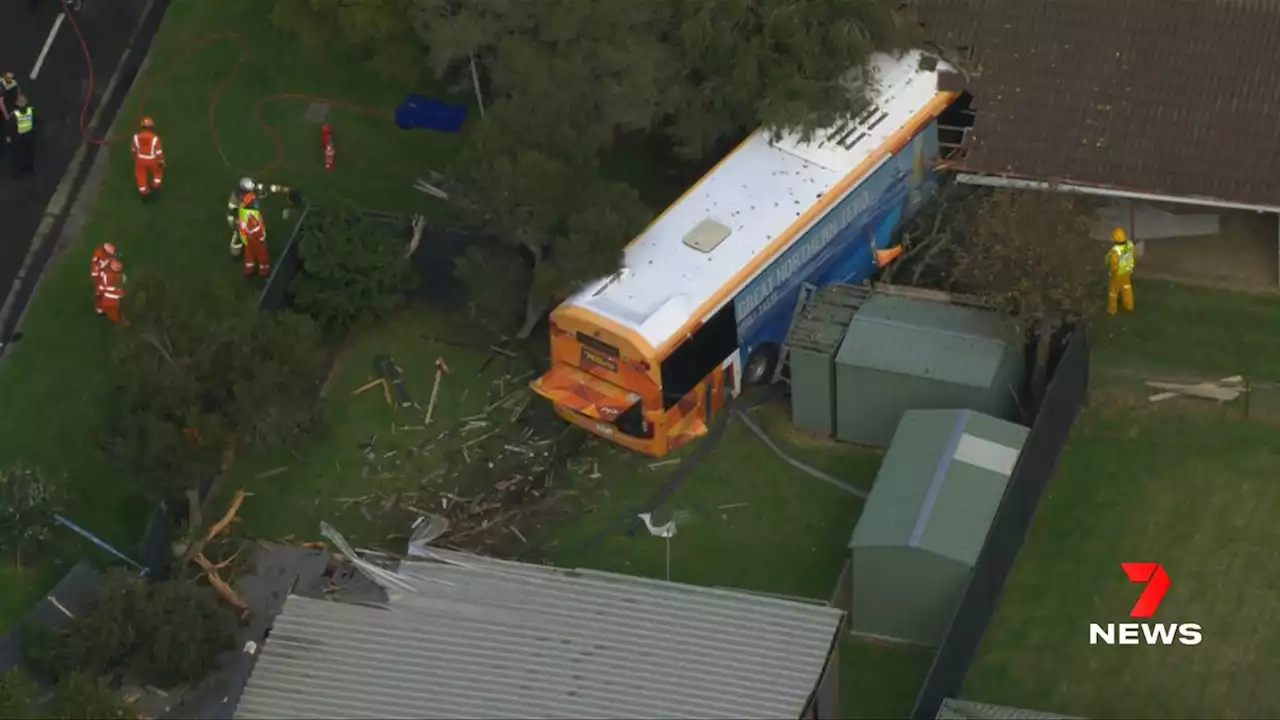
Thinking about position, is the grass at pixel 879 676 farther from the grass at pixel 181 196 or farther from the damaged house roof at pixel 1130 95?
the grass at pixel 181 196

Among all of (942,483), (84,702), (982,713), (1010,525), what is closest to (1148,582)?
(1010,525)

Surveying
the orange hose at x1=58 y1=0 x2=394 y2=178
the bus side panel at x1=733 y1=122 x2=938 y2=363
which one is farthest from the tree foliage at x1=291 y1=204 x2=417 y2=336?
the bus side panel at x1=733 y1=122 x2=938 y2=363

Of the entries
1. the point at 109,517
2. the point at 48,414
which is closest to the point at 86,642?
the point at 109,517

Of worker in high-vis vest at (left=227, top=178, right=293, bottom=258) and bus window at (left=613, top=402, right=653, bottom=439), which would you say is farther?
worker in high-vis vest at (left=227, top=178, right=293, bottom=258)

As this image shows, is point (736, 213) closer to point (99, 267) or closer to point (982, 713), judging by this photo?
point (982, 713)

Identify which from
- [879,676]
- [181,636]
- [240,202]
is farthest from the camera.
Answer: [240,202]

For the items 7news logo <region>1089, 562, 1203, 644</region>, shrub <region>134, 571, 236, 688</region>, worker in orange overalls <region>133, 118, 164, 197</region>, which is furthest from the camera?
worker in orange overalls <region>133, 118, 164, 197</region>

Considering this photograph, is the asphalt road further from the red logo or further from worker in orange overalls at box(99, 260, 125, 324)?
the red logo
